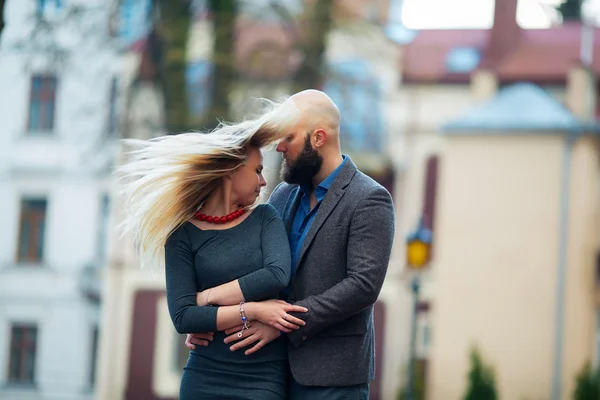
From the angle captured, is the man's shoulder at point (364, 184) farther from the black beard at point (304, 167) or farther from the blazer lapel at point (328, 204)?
the black beard at point (304, 167)

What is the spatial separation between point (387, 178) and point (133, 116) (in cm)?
820

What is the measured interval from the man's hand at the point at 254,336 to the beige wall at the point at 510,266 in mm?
16879

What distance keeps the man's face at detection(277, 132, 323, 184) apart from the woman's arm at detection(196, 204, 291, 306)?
0.84 ft

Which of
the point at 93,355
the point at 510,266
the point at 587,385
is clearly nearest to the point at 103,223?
the point at 93,355

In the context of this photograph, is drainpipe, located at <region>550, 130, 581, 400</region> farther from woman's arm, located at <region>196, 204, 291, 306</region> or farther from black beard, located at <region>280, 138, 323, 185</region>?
woman's arm, located at <region>196, 204, 291, 306</region>

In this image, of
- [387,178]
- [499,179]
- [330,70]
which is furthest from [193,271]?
[387,178]

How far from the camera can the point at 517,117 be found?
70.8 ft

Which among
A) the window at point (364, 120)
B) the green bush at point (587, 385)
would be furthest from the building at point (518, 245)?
the window at point (364, 120)

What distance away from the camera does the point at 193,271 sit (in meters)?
4.22

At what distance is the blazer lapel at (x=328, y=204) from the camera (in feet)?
14.0

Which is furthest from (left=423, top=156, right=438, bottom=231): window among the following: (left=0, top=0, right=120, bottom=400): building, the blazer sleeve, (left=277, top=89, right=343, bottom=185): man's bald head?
the blazer sleeve

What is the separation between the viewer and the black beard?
4.27m

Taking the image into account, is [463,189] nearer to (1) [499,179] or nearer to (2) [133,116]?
(1) [499,179]

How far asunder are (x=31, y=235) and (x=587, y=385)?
14.8 meters
